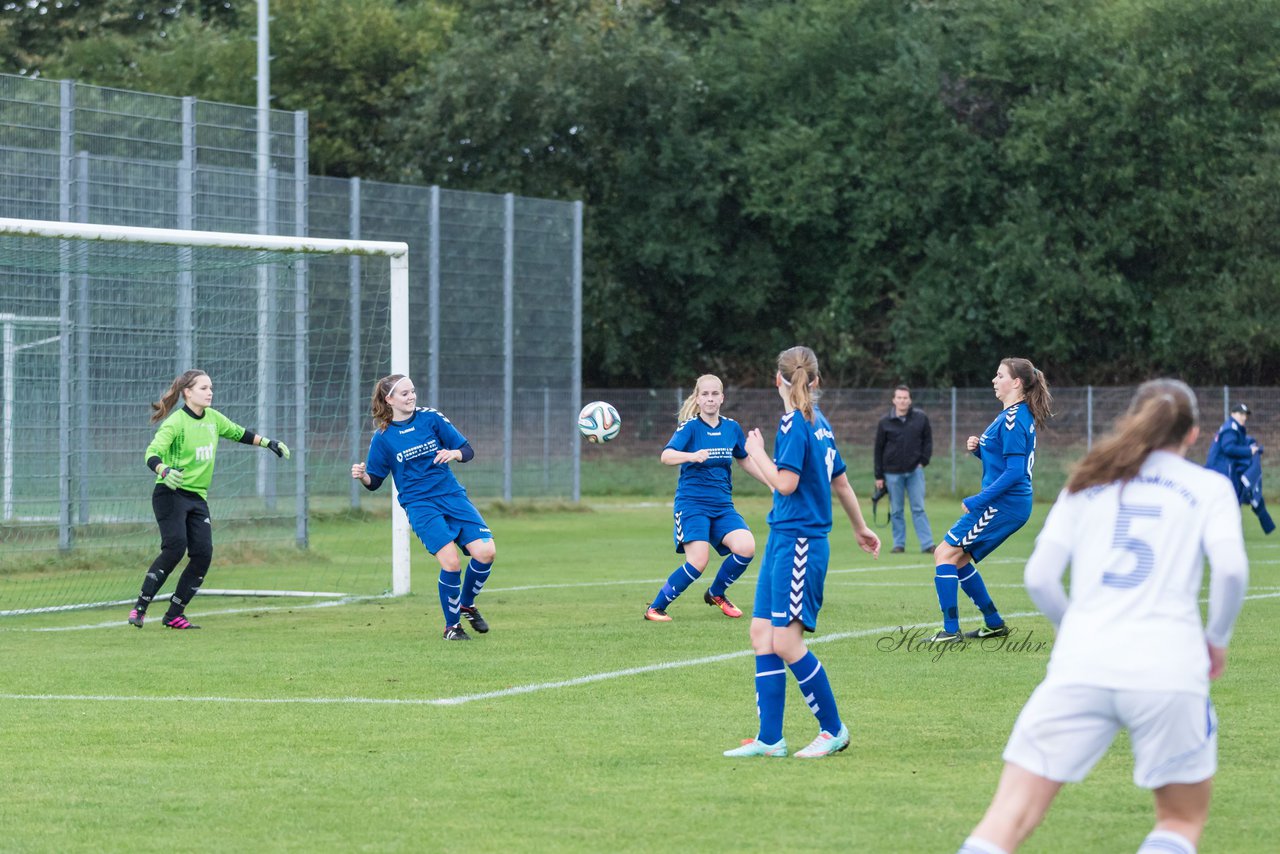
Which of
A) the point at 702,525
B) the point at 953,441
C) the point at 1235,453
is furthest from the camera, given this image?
the point at 953,441

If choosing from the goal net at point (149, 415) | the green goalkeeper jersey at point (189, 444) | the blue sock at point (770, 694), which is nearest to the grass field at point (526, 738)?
the blue sock at point (770, 694)

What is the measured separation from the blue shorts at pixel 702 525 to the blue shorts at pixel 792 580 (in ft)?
19.0

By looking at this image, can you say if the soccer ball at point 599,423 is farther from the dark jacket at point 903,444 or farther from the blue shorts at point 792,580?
the dark jacket at point 903,444

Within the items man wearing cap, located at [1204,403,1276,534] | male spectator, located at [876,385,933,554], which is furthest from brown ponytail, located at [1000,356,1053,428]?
man wearing cap, located at [1204,403,1276,534]

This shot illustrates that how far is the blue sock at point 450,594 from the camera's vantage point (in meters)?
12.0

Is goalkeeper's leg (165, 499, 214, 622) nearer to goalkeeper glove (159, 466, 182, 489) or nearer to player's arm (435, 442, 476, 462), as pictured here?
goalkeeper glove (159, 466, 182, 489)

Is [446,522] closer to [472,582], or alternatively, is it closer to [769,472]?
[472,582]

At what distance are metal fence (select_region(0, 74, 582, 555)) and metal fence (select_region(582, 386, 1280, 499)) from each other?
6182mm

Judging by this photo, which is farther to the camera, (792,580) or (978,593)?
(978,593)

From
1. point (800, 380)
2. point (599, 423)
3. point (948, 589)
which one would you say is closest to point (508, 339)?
point (599, 423)

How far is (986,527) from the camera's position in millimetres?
11383

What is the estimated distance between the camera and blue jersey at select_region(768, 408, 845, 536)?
7332mm

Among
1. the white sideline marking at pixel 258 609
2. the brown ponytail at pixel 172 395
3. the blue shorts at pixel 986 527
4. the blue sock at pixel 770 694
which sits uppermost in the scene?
the brown ponytail at pixel 172 395

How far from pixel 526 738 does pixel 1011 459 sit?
463 centimetres
